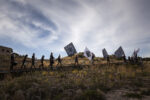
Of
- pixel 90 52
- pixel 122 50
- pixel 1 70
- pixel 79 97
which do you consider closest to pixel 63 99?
pixel 79 97

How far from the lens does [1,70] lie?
11398 millimetres

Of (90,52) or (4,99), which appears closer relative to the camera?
(4,99)

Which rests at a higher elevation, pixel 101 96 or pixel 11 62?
pixel 11 62

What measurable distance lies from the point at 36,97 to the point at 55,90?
47.2 inches

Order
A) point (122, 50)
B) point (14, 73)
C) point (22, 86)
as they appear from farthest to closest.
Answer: point (122, 50) < point (14, 73) < point (22, 86)

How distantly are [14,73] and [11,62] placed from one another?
1330 mm

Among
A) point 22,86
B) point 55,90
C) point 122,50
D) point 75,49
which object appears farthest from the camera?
point 122,50

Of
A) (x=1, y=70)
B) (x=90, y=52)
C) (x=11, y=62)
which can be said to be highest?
(x=90, y=52)

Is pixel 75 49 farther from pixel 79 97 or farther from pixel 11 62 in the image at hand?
pixel 79 97

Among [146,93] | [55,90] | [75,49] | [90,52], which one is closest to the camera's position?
[146,93]

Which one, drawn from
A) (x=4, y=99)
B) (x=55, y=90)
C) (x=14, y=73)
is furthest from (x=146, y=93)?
(x=14, y=73)

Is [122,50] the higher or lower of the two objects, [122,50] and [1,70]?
the higher

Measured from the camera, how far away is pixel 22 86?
22.6ft

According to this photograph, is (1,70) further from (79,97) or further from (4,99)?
(79,97)
